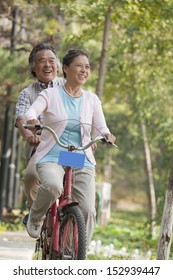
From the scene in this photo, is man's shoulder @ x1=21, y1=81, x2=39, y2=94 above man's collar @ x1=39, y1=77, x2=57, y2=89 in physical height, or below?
below

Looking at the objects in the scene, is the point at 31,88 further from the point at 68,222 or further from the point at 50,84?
the point at 68,222

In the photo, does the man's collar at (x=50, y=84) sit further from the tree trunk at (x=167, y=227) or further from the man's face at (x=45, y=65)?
the tree trunk at (x=167, y=227)

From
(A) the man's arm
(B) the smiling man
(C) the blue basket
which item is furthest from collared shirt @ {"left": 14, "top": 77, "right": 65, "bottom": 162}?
(C) the blue basket

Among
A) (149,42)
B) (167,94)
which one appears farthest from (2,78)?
(167,94)

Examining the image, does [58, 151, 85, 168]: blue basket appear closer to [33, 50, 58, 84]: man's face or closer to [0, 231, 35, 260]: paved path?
[33, 50, 58, 84]: man's face

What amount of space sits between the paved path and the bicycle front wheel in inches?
64.7

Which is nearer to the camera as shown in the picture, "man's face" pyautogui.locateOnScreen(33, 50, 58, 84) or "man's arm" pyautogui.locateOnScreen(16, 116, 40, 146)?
"man's arm" pyautogui.locateOnScreen(16, 116, 40, 146)

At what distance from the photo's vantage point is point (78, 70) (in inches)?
244

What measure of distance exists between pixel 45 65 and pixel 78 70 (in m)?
0.73

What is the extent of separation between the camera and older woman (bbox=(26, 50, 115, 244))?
6.06 m
